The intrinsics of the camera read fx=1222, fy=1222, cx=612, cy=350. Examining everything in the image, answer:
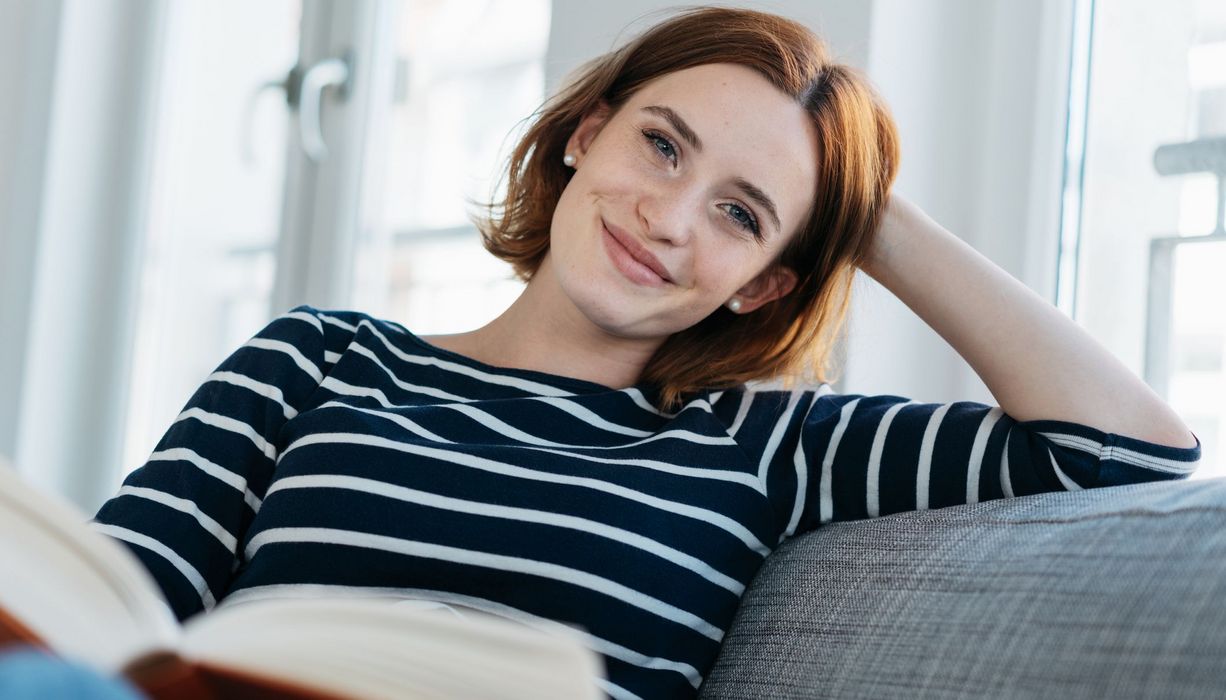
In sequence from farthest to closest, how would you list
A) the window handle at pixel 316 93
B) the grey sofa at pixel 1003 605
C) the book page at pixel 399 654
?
the window handle at pixel 316 93
the grey sofa at pixel 1003 605
the book page at pixel 399 654

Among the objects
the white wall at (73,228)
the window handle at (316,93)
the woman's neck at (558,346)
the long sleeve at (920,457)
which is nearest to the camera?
the long sleeve at (920,457)

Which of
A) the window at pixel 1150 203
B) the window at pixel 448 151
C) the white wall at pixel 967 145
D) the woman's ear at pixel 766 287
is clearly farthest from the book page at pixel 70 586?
the window at pixel 448 151

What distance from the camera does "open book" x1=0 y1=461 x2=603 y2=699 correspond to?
→ 1.63 ft

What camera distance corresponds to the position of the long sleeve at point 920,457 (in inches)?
39.3

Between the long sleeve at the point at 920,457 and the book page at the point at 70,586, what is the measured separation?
2.18 feet

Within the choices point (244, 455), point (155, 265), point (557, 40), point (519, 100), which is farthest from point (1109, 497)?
point (155, 265)

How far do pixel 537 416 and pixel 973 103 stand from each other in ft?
2.40

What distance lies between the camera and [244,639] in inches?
20.9

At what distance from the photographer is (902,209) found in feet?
3.96

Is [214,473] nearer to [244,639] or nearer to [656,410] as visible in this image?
[656,410]

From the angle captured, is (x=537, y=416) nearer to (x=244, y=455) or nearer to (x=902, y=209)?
(x=244, y=455)

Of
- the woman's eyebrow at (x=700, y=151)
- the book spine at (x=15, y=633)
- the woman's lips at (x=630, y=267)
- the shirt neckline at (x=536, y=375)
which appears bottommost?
the book spine at (x=15, y=633)

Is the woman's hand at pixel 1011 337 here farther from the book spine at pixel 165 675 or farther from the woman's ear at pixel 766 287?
the book spine at pixel 165 675

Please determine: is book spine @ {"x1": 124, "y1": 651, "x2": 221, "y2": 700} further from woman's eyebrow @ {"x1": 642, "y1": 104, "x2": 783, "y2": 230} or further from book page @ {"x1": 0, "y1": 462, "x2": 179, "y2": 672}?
woman's eyebrow @ {"x1": 642, "y1": 104, "x2": 783, "y2": 230}
